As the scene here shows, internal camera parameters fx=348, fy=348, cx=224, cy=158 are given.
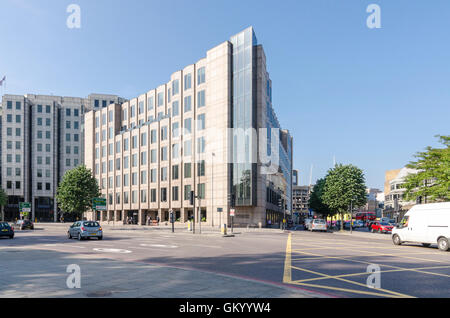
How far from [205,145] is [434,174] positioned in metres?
33.7

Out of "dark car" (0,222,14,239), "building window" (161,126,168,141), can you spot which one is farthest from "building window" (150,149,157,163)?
"dark car" (0,222,14,239)

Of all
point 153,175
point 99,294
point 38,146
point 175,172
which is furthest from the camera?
point 38,146

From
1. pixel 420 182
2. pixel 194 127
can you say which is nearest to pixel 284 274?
pixel 420 182

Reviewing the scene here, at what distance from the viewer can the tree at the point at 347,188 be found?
5200 centimetres

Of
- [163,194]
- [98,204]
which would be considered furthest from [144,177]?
[98,204]

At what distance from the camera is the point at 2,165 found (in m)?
94.7

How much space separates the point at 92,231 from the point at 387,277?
22.5 m

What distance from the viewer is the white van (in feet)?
63.9

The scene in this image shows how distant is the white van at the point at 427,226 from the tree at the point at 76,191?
46882 millimetres

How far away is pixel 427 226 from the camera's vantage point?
2062cm

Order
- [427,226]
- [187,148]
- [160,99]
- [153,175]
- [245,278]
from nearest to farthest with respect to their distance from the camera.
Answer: [245,278] → [427,226] → [187,148] → [153,175] → [160,99]

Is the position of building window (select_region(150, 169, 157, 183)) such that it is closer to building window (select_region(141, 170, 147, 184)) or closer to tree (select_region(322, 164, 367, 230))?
building window (select_region(141, 170, 147, 184))

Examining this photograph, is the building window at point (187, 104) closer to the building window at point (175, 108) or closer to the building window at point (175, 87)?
the building window at point (175, 108)

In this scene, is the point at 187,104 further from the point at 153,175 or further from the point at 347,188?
the point at 347,188
